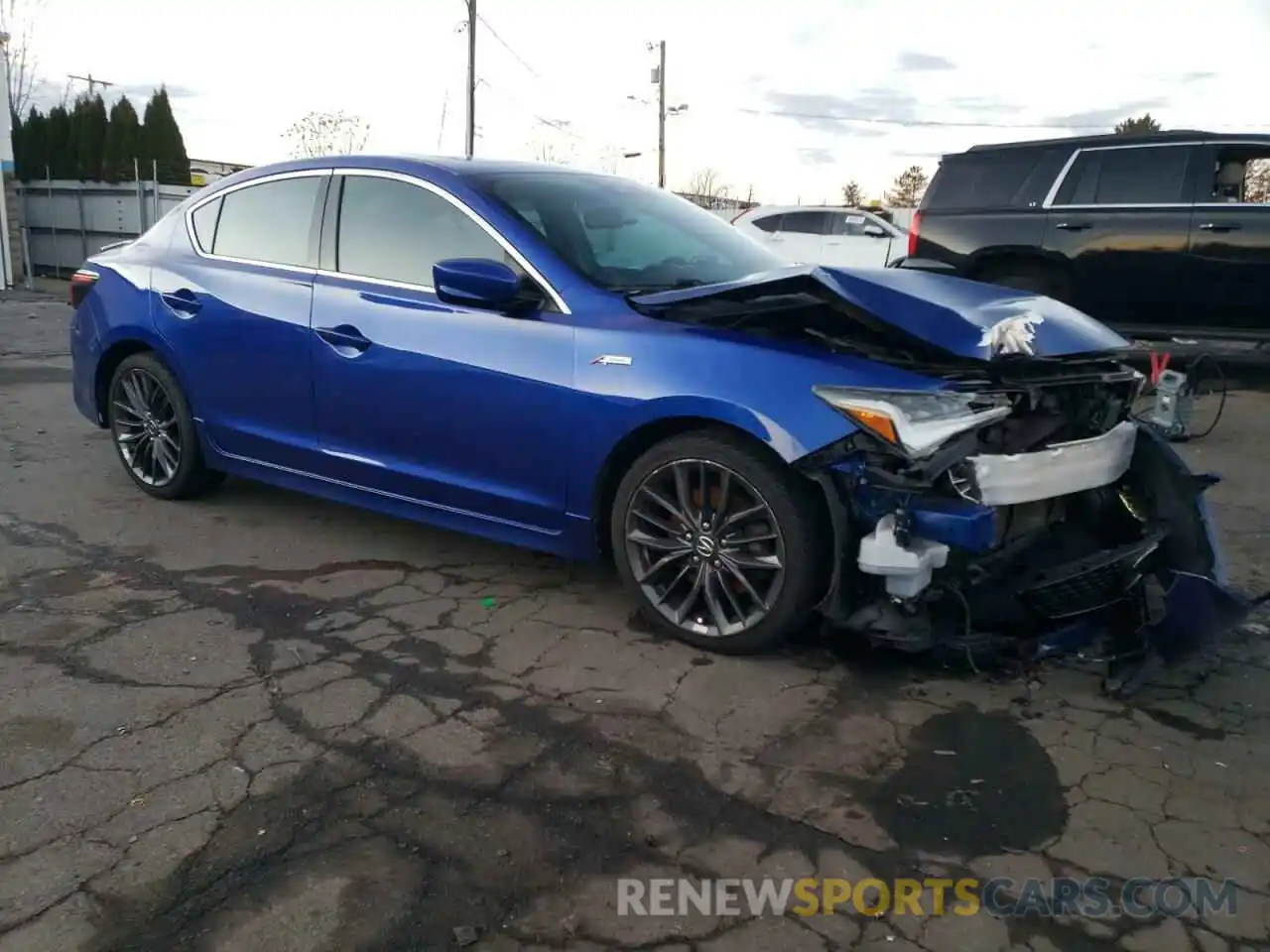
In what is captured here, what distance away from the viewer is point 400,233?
4.35m

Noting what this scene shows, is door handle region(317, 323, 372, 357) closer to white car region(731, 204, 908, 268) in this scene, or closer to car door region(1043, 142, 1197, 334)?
car door region(1043, 142, 1197, 334)

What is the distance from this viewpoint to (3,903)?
232cm

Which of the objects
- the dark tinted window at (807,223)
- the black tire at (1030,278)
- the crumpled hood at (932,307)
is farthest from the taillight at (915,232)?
the dark tinted window at (807,223)

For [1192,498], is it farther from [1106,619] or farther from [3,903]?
[3,903]

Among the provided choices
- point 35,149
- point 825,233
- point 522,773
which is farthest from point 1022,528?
point 35,149

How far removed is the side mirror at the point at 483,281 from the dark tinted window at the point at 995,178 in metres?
6.37

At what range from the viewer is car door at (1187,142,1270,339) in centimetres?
805

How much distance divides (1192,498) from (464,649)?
2.56 meters

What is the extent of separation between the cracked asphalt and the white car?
13195 mm

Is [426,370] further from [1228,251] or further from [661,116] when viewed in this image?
[661,116]

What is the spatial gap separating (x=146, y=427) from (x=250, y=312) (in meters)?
1.21

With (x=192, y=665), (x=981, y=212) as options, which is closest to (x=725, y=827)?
(x=192, y=665)

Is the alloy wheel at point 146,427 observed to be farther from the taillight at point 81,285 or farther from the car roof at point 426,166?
the car roof at point 426,166

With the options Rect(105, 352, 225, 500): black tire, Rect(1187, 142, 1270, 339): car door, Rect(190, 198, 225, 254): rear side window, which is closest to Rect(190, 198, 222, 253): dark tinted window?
Rect(190, 198, 225, 254): rear side window
